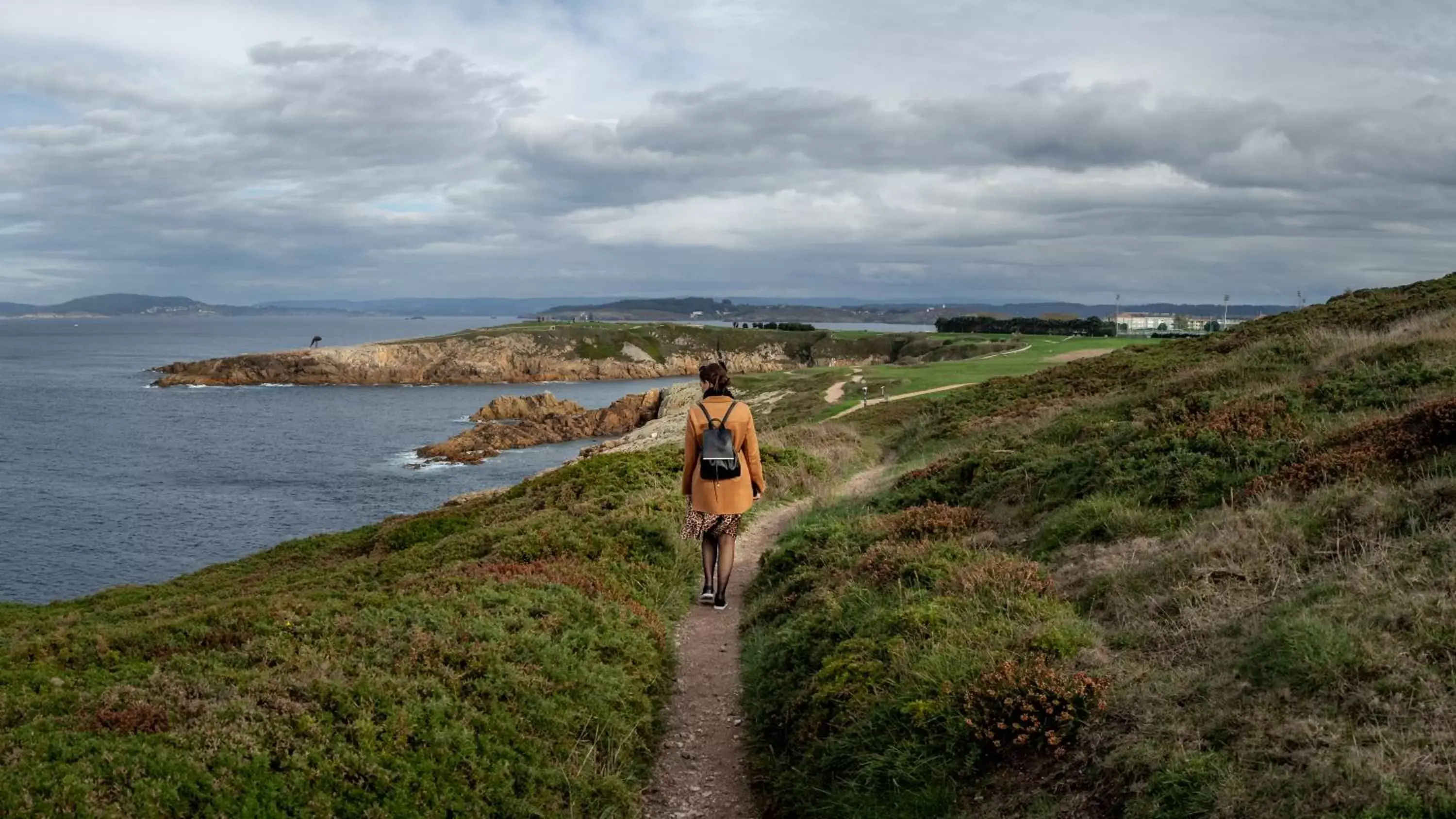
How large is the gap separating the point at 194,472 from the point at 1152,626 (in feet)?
198

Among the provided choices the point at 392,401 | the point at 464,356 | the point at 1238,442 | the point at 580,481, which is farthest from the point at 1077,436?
the point at 464,356

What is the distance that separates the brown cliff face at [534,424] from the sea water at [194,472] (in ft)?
5.81

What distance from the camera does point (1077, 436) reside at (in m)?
15.7

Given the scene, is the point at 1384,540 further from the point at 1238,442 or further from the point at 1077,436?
the point at 1077,436

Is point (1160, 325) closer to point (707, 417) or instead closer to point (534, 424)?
point (534, 424)

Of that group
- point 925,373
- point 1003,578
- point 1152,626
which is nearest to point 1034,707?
point 1152,626

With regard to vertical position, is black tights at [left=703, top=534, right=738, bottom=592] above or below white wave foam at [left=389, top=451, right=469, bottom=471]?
above

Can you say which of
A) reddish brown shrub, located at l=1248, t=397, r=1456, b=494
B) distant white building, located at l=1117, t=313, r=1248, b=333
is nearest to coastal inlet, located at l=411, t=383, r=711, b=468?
reddish brown shrub, located at l=1248, t=397, r=1456, b=494

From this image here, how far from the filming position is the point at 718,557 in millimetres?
12352

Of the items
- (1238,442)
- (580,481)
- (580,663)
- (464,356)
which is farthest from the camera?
(464,356)

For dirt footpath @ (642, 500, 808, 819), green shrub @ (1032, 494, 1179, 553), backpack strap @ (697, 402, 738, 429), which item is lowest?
dirt footpath @ (642, 500, 808, 819)

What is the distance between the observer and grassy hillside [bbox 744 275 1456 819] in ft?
16.5

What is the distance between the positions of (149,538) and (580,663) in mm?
37838

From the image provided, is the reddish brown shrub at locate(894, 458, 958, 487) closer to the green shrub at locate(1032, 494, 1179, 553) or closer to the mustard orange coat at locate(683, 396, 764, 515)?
the green shrub at locate(1032, 494, 1179, 553)
